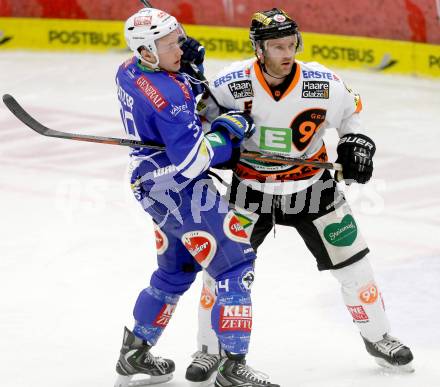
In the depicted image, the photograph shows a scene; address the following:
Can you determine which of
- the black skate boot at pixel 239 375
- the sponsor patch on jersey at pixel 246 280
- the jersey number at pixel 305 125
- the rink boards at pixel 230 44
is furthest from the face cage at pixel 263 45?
the rink boards at pixel 230 44

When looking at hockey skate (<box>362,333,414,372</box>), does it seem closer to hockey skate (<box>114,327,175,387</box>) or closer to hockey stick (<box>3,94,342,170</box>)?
hockey stick (<box>3,94,342,170</box>)

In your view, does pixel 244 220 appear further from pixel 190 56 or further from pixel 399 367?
pixel 399 367

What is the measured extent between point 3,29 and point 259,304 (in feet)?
23.4

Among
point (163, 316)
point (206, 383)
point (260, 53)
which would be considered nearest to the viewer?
point (260, 53)

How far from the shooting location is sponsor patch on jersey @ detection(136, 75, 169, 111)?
14.8 ft

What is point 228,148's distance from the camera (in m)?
4.67

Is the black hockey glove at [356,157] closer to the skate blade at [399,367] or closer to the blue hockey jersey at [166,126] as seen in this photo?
the blue hockey jersey at [166,126]

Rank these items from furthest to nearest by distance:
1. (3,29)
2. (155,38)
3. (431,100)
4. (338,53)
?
(3,29) → (338,53) → (431,100) → (155,38)

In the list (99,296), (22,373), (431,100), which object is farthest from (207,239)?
(431,100)

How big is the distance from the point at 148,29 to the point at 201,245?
0.88 m

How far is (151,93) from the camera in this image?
453 cm

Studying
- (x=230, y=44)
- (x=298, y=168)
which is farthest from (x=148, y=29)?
(x=230, y=44)

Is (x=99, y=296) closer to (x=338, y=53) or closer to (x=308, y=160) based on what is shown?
(x=308, y=160)

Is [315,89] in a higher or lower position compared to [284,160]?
higher
